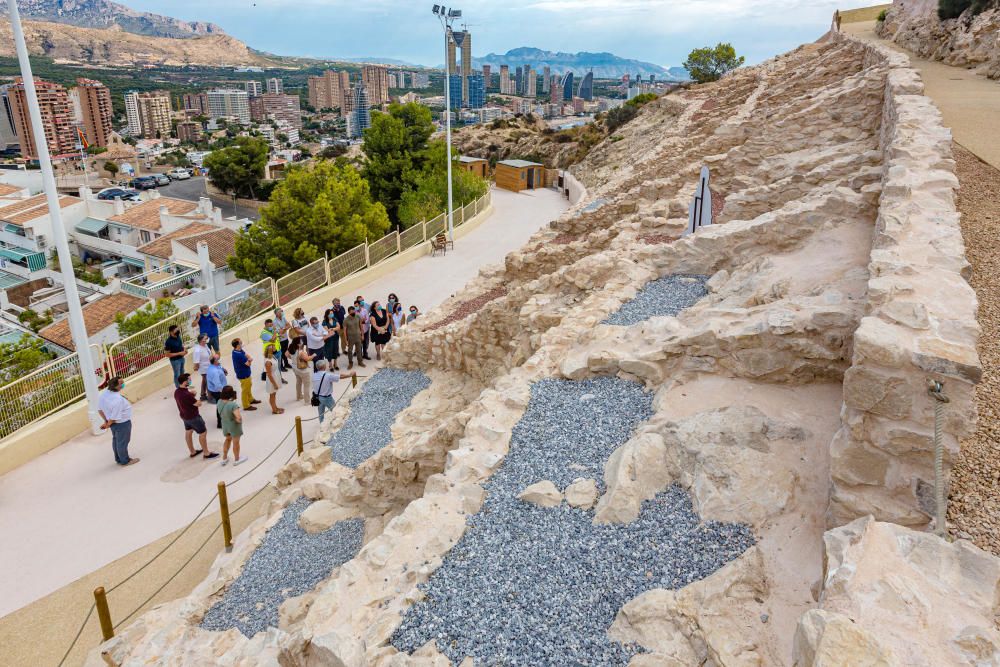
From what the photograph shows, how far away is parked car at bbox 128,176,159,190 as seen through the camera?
96.2 metres

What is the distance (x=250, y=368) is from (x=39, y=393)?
3910 mm

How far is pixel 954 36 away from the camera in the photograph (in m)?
24.2

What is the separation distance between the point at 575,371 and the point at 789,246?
3862 millimetres

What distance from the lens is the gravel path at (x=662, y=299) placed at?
8.70 m

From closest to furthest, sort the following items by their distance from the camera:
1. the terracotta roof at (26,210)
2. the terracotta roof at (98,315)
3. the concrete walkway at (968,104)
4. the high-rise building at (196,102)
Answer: the concrete walkway at (968,104), the terracotta roof at (98,315), the terracotta roof at (26,210), the high-rise building at (196,102)

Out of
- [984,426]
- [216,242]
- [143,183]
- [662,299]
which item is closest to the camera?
[984,426]

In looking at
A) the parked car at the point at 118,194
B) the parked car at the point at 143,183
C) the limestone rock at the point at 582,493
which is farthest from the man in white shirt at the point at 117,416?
the parked car at the point at 143,183

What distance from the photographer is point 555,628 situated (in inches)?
164

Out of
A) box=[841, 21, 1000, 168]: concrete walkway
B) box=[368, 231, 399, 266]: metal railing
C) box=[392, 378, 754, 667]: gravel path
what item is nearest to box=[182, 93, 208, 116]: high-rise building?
box=[368, 231, 399, 266]: metal railing

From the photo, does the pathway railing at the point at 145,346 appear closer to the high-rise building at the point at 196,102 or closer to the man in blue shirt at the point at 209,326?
the man in blue shirt at the point at 209,326

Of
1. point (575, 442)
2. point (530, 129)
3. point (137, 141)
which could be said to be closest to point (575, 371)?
point (575, 442)

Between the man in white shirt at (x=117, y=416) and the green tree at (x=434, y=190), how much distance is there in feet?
65.6

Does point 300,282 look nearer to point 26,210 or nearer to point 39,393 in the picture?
point 39,393

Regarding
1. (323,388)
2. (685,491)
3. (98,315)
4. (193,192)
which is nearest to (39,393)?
(323,388)
